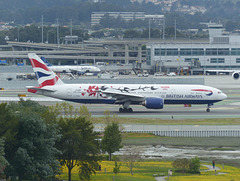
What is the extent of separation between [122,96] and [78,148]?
3498 cm

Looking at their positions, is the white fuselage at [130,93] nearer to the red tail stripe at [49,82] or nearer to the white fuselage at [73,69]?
the red tail stripe at [49,82]

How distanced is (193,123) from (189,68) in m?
111

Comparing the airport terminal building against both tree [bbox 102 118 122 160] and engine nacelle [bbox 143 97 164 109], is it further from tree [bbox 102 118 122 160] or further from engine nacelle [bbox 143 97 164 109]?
tree [bbox 102 118 122 160]

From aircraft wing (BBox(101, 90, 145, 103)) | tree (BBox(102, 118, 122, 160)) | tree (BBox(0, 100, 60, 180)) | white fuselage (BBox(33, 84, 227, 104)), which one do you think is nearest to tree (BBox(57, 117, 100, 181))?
tree (BBox(0, 100, 60, 180))

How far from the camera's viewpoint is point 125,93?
282 feet

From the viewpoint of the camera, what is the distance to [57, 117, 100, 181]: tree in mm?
50531

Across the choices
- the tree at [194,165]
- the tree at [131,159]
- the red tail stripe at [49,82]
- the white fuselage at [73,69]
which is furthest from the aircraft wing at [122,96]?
the white fuselage at [73,69]

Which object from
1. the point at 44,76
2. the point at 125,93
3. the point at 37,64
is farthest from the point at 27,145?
the point at 37,64

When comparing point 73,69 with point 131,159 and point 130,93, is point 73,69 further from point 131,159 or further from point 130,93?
point 131,159

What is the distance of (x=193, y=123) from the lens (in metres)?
76.5

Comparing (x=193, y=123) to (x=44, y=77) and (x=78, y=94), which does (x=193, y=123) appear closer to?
(x=78, y=94)

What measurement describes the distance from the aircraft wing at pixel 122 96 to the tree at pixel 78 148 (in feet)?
108

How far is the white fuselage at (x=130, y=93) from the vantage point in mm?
85500

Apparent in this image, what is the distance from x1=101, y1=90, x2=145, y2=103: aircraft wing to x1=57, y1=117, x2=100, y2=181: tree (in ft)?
108
